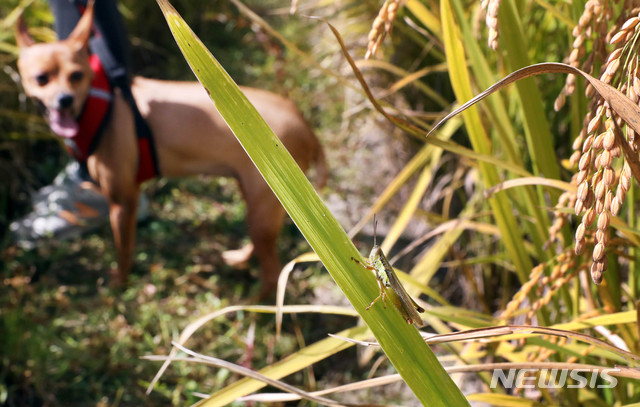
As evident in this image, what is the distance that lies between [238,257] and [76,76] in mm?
842

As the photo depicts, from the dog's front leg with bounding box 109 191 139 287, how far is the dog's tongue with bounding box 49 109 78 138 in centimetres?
28

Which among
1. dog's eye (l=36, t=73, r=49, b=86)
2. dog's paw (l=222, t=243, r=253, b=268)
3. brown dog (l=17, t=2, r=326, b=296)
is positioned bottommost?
dog's paw (l=222, t=243, r=253, b=268)

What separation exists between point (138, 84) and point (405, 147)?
38.3 inches

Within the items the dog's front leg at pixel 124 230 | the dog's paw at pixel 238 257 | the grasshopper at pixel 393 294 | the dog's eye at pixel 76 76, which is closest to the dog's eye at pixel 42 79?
the dog's eye at pixel 76 76

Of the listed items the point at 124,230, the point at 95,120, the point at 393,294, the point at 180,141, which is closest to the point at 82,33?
the point at 95,120

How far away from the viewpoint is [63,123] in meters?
1.56

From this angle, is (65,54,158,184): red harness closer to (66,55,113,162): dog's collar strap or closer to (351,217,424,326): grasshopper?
(66,55,113,162): dog's collar strap

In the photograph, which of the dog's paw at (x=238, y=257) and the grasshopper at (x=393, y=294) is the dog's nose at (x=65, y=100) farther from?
the grasshopper at (x=393, y=294)

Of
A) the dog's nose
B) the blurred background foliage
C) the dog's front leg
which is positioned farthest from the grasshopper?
the dog's front leg

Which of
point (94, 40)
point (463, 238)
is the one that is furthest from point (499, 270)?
point (94, 40)

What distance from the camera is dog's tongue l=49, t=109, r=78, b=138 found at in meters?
1.55

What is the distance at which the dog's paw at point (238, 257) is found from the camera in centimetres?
203

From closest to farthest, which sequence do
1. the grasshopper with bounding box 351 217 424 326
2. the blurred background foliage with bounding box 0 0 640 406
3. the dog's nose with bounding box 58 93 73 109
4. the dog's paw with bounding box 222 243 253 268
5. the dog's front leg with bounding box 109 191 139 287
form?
the grasshopper with bounding box 351 217 424 326
the blurred background foliage with bounding box 0 0 640 406
the dog's nose with bounding box 58 93 73 109
the dog's front leg with bounding box 109 191 139 287
the dog's paw with bounding box 222 243 253 268

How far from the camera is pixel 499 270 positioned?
65.6 inches
